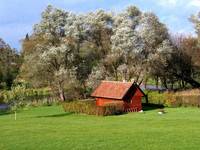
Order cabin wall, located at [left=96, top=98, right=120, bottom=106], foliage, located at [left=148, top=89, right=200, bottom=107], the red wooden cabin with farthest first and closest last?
foliage, located at [left=148, top=89, right=200, bottom=107] → cabin wall, located at [left=96, top=98, right=120, bottom=106] → the red wooden cabin

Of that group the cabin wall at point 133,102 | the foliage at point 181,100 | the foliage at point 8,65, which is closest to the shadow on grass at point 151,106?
the foliage at point 181,100

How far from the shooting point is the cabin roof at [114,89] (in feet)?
187

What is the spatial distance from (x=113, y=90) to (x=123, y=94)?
2266 millimetres

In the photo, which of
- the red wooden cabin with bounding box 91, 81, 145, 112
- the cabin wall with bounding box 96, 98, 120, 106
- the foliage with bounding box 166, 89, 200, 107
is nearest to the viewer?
the red wooden cabin with bounding box 91, 81, 145, 112

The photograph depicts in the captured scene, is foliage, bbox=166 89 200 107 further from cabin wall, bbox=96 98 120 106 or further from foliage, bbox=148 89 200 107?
cabin wall, bbox=96 98 120 106

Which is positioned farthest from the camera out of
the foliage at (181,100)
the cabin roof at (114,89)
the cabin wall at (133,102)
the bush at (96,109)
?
the foliage at (181,100)

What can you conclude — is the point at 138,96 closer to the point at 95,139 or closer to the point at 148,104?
the point at 148,104

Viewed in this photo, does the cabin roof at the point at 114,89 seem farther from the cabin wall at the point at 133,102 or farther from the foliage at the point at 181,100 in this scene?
the foliage at the point at 181,100

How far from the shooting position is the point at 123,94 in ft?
186

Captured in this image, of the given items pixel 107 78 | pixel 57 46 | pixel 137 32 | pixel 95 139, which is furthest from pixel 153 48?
pixel 95 139

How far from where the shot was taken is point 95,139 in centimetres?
2864

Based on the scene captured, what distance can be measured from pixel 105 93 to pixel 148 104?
7.44 meters

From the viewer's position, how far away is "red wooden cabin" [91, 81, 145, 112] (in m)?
56.7

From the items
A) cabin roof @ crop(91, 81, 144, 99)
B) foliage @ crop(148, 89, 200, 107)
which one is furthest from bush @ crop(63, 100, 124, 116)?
foliage @ crop(148, 89, 200, 107)
